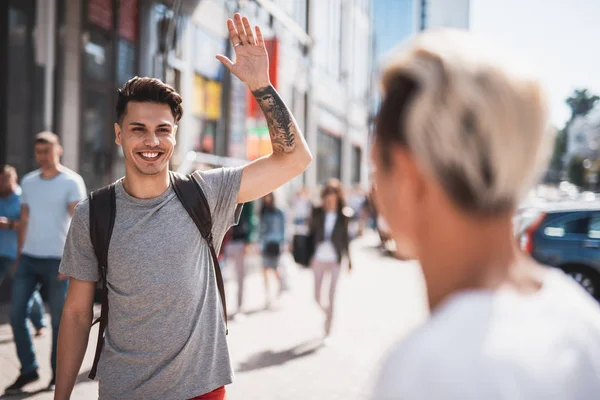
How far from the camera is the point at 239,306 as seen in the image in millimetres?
8453

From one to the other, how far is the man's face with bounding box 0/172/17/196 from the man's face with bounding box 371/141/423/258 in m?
6.37

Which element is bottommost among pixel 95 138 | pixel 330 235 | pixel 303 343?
pixel 303 343

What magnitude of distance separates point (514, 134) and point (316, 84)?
27.9 metres

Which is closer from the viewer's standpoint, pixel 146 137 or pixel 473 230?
pixel 473 230

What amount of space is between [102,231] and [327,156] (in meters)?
30.2

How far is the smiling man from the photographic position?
218 centimetres

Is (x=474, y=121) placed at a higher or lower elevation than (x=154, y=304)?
higher

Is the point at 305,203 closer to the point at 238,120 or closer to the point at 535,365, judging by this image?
the point at 238,120

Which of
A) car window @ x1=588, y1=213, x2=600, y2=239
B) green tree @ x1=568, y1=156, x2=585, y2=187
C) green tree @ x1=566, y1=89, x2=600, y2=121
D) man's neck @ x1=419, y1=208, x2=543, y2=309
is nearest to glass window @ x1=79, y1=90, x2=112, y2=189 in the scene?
car window @ x1=588, y1=213, x2=600, y2=239

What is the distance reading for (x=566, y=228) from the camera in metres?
9.93

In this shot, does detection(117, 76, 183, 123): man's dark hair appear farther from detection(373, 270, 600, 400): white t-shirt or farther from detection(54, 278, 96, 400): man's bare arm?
detection(373, 270, 600, 400): white t-shirt

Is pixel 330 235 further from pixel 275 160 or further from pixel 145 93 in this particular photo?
pixel 145 93

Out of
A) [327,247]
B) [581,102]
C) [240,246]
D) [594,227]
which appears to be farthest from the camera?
[581,102]

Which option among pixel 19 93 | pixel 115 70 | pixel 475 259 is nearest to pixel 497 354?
pixel 475 259
